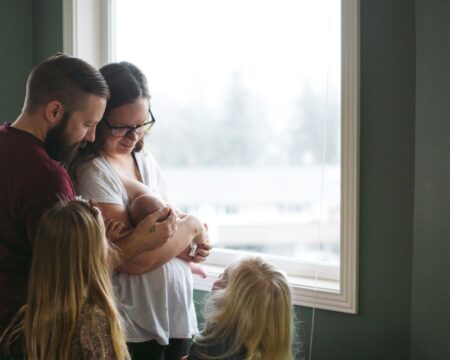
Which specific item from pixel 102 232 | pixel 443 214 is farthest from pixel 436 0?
pixel 102 232

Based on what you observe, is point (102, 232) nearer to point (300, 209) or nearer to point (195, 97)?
point (300, 209)

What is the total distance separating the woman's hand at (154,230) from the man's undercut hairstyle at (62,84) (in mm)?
426

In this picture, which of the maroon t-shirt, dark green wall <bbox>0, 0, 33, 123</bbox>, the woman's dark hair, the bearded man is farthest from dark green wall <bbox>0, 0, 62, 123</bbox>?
the maroon t-shirt

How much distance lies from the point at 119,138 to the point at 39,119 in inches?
15.0

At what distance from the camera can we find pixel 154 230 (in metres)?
1.95

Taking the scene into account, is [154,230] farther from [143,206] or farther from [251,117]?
[251,117]

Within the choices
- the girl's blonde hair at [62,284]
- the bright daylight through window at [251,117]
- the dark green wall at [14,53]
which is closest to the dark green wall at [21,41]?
the dark green wall at [14,53]

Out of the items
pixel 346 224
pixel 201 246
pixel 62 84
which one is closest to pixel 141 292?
pixel 201 246

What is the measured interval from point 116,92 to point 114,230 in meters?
0.47

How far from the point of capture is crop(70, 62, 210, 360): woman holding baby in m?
2.00

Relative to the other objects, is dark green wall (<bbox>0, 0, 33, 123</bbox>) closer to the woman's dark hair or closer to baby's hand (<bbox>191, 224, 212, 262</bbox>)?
the woman's dark hair

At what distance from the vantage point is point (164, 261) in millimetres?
2010

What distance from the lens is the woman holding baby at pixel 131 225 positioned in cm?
200

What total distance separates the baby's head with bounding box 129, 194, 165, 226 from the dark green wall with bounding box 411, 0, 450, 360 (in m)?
0.91
